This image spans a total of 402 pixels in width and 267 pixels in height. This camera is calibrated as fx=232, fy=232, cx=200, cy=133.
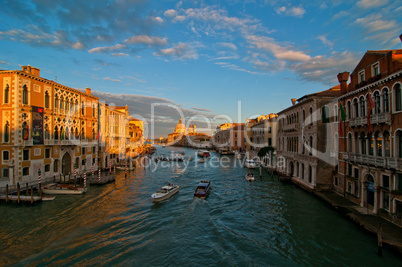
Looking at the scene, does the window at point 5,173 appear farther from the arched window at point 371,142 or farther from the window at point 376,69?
the window at point 376,69

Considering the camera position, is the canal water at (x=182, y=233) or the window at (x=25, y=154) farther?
the window at (x=25, y=154)

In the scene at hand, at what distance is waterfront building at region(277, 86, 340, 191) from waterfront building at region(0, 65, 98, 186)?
93.1 feet

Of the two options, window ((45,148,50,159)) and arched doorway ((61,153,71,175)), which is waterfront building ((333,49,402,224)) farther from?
arched doorway ((61,153,71,175))

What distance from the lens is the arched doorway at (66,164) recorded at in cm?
3008

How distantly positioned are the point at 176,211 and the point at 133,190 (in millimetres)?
9307

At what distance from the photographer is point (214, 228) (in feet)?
53.3

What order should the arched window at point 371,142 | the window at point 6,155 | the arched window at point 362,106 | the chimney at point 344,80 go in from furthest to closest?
the window at point 6,155 < the chimney at point 344,80 < the arched window at point 362,106 < the arched window at point 371,142

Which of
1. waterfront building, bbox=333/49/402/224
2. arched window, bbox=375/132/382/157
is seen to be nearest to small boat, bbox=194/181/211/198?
waterfront building, bbox=333/49/402/224

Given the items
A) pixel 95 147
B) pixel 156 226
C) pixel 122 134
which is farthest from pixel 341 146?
pixel 122 134

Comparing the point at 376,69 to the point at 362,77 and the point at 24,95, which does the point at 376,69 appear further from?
the point at 24,95

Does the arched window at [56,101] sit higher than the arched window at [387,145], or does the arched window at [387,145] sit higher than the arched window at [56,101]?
the arched window at [56,101]

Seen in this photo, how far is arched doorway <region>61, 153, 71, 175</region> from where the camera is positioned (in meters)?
30.1

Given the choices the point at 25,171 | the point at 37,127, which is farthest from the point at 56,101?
the point at 25,171

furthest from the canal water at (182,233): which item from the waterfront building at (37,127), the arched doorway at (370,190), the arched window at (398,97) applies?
the arched window at (398,97)
